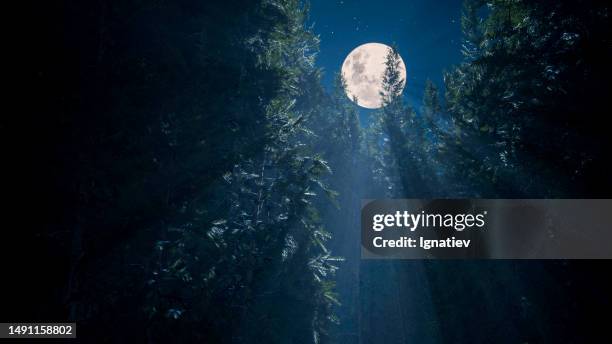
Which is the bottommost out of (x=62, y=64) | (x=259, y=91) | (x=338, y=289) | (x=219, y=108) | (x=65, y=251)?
(x=338, y=289)

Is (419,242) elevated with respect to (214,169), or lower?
lower

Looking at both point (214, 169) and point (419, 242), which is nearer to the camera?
point (214, 169)

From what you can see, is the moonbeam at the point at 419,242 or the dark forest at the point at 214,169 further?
the moonbeam at the point at 419,242

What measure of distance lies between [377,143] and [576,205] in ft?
82.7

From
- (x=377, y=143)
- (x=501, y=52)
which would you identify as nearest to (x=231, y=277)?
(x=501, y=52)

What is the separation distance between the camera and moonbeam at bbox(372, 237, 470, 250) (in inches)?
388

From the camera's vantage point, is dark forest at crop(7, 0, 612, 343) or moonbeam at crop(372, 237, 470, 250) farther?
moonbeam at crop(372, 237, 470, 250)

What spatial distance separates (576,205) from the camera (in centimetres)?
754

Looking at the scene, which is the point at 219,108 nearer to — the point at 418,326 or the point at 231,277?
the point at 231,277

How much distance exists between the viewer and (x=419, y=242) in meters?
10.4

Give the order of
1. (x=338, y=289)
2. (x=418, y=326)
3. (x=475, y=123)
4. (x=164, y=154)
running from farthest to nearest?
(x=338, y=289) < (x=418, y=326) < (x=475, y=123) < (x=164, y=154)

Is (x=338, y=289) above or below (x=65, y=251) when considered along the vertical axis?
below

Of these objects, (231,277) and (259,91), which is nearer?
(231,277)

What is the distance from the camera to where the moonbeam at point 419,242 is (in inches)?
388
